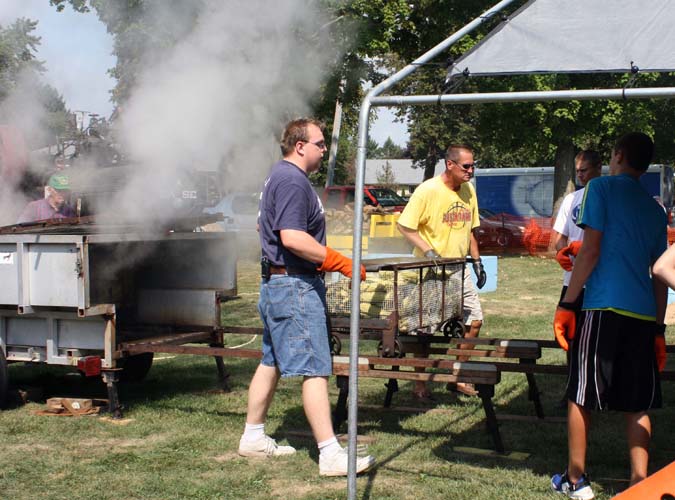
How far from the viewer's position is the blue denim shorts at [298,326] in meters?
4.95

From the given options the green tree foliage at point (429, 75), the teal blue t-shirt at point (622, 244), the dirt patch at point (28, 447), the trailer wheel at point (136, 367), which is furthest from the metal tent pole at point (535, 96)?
the trailer wheel at point (136, 367)

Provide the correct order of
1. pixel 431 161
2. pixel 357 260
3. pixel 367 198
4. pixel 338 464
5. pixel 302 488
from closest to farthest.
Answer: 1. pixel 357 260
2. pixel 302 488
3. pixel 338 464
4. pixel 367 198
5. pixel 431 161

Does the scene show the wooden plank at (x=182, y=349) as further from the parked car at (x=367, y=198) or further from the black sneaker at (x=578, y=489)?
the parked car at (x=367, y=198)

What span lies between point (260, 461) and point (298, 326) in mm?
917

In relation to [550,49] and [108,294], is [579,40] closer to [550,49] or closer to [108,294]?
[550,49]

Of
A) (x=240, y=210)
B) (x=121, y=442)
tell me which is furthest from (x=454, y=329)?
(x=240, y=210)

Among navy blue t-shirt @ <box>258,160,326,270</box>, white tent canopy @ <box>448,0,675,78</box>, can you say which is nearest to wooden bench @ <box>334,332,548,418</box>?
navy blue t-shirt @ <box>258,160,326,270</box>

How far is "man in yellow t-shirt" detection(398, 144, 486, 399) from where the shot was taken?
6.55m

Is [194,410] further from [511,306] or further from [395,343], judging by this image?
[511,306]

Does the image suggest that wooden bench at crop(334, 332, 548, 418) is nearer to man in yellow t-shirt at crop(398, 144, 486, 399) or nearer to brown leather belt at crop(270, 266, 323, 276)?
man in yellow t-shirt at crop(398, 144, 486, 399)

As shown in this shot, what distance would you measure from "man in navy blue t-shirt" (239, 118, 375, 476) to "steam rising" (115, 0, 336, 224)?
232cm

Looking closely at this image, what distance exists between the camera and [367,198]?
25.3 metres

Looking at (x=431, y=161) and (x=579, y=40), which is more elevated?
(x=431, y=161)

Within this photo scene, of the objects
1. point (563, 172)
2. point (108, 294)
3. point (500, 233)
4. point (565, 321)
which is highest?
point (563, 172)
